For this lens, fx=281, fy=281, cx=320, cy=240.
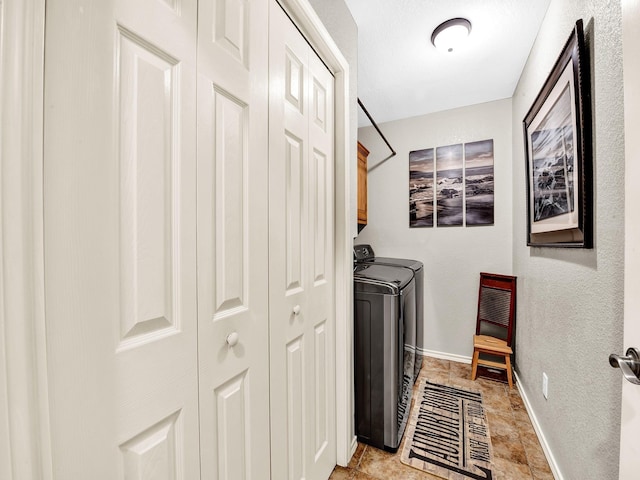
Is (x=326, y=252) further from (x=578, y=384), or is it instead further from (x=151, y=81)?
(x=578, y=384)

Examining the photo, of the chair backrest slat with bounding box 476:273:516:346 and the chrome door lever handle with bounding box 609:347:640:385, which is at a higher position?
the chrome door lever handle with bounding box 609:347:640:385

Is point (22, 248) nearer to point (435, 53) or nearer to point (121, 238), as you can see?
point (121, 238)

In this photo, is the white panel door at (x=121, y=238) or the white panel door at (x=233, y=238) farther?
the white panel door at (x=233, y=238)

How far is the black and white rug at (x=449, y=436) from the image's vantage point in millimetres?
1561

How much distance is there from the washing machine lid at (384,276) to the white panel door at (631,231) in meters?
1.00

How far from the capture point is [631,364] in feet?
2.17

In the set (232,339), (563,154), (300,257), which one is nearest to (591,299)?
(563,154)

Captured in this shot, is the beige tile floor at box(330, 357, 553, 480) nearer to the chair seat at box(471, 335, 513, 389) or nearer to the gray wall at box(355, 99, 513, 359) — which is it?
the chair seat at box(471, 335, 513, 389)

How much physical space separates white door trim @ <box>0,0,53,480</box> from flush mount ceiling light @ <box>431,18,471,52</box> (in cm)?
203

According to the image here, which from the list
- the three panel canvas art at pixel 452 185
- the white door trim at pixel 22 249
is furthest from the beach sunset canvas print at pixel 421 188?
the white door trim at pixel 22 249

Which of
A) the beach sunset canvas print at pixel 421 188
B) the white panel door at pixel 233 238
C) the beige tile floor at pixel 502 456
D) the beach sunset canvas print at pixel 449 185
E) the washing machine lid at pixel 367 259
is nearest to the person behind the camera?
the white panel door at pixel 233 238

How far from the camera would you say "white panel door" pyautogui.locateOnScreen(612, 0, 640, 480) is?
2.18 feet

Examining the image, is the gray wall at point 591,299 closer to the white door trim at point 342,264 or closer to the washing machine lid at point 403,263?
the washing machine lid at point 403,263

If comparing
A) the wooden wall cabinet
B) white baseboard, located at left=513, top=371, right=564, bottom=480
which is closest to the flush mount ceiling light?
the wooden wall cabinet
